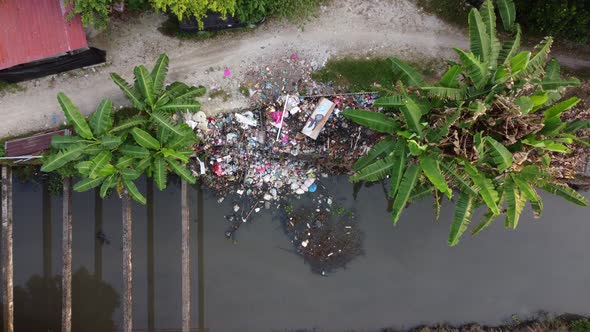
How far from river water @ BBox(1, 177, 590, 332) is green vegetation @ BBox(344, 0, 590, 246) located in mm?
2885

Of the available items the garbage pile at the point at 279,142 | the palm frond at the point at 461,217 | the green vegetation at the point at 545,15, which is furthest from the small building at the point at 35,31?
the palm frond at the point at 461,217

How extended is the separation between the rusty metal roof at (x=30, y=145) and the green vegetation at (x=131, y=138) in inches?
57.8

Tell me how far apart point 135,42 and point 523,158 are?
24.5 feet

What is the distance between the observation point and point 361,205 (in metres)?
9.01

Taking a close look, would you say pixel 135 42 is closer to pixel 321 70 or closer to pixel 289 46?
pixel 289 46

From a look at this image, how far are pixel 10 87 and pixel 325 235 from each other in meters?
7.30

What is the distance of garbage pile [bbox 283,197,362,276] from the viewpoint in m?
8.90

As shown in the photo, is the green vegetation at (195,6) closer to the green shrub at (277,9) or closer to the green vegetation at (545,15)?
the green shrub at (277,9)

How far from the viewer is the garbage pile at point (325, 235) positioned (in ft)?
29.2

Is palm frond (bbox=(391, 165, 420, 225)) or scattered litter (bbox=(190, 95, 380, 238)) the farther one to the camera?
scattered litter (bbox=(190, 95, 380, 238))

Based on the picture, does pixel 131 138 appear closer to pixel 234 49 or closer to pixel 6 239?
pixel 234 49

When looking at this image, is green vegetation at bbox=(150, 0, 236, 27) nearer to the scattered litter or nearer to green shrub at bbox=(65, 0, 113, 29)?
green shrub at bbox=(65, 0, 113, 29)

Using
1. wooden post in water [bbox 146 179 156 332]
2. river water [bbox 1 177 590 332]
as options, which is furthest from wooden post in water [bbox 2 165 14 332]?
wooden post in water [bbox 146 179 156 332]

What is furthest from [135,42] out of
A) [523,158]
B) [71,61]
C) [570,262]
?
[570,262]
